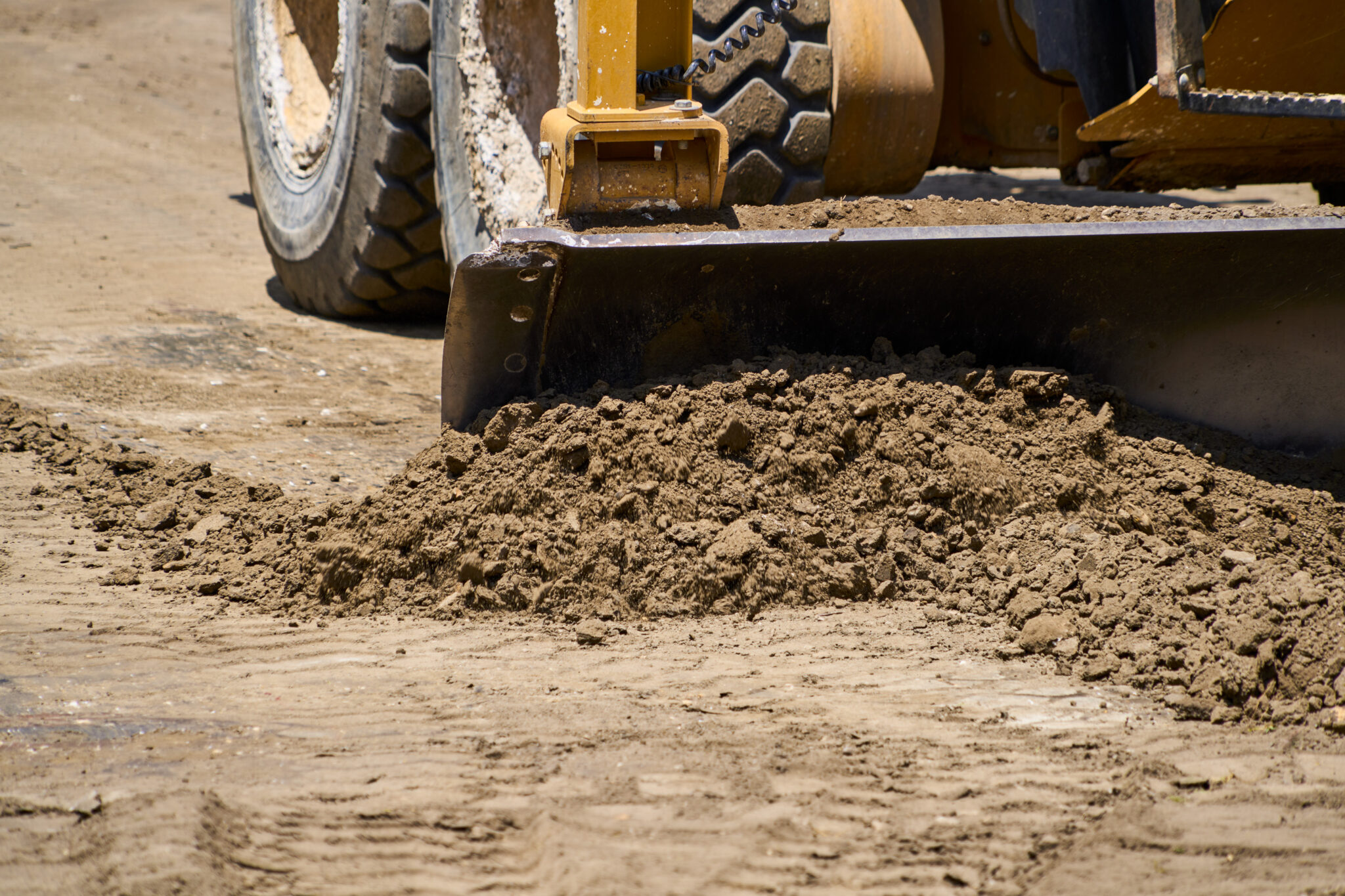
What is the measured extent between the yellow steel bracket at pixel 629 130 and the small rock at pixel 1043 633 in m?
1.38

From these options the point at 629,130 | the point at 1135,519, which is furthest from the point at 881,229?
the point at 1135,519

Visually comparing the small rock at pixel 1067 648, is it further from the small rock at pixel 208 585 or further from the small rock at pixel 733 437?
the small rock at pixel 208 585

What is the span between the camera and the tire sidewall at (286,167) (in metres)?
4.14

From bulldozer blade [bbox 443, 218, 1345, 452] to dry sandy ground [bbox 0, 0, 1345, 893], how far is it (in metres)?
0.76

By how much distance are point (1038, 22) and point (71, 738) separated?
3.22 metres

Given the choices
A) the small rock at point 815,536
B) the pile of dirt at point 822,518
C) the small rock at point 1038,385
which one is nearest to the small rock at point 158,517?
the pile of dirt at point 822,518

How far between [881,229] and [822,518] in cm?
75

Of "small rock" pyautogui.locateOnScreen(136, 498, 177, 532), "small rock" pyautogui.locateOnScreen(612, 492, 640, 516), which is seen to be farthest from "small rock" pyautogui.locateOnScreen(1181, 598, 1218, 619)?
"small rock" pyautogui.locateOnScreen(136, 498, 177, 532)

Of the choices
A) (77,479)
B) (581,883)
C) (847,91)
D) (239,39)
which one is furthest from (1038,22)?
(239,39)

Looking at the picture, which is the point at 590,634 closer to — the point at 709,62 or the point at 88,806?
the point at 88,806

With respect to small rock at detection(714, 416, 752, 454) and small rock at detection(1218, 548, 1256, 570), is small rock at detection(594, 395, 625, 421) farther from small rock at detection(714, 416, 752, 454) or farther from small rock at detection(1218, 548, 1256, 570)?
small rock at detection(1218, 548, 1256, 570)

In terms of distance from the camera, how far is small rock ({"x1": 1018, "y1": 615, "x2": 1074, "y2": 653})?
2.27 meters

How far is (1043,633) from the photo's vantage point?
7.46 feet

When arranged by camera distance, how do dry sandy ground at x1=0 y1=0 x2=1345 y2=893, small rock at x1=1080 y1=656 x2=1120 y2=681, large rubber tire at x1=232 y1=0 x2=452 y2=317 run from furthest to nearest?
large rubber tire at x1=232 y1=0 x2=452 y2=317
small rock at x1=1080 y1=656 x2=1120 y2=681
dry sandy ground at x1=0 y1=0 x2=1345 y2=893
